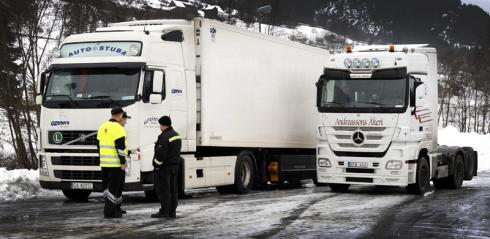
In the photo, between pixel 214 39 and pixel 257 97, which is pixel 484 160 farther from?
pixel 214 39

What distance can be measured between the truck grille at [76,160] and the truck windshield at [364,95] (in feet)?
19.0

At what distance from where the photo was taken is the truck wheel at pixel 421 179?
56.0 ft

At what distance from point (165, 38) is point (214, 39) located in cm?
157

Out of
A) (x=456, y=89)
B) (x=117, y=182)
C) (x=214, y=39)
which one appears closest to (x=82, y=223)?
(x=117, y=182)

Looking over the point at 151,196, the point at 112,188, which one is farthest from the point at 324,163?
the point at 112,188

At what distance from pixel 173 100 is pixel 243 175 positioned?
3.64m

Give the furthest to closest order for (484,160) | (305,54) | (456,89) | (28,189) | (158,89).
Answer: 1. (456,89)
2. (484,160)
3. (305,54)
4. (28,189)
5. (158,89)

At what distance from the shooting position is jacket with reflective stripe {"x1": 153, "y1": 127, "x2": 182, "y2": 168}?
1195 cm

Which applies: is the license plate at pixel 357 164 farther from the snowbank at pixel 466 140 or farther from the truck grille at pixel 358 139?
the snowbank at pixel 466 140

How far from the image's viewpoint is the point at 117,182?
39.5 ft

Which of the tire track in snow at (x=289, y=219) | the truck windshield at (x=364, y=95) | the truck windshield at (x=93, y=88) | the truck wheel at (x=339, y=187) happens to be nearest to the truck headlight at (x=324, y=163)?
the truck wheel at (x=339, y=187)

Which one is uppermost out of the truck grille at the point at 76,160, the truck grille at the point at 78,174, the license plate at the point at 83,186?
the truck grille at the point at 76,160

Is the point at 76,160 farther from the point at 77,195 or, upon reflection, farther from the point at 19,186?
the point at 19,186

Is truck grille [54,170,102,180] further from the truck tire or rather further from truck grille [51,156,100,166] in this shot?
the truck tire
